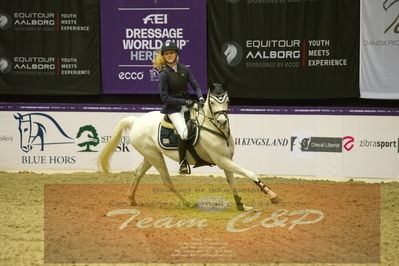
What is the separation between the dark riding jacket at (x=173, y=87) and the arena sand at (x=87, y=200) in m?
1.55

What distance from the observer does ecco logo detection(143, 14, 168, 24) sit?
1287 centimetres

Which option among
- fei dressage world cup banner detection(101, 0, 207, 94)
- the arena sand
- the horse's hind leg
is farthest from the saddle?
fei dressage world cup banner detection(101, 0, 207, 94)

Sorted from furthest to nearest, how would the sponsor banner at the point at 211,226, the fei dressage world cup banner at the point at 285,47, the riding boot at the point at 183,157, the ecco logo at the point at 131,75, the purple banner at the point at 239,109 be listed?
the ecco logo at the point at 131,75
the fei dressage world cup banner at the point at 285,47
the purple banner at the point at 239,109
the riding boot at the point at 183,157
the sponsor banner at the point at 211,226

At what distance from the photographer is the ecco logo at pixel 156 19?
12867mm

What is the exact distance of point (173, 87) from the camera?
906cm

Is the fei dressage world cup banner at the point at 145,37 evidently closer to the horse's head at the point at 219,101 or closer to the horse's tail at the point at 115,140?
the horse's tail at the point at 115,140

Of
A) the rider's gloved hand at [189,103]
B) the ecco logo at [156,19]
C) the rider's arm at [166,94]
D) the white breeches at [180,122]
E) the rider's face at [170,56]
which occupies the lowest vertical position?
the white breeches at [180,122]

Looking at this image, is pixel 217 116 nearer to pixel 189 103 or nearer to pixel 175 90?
pixel 189 103

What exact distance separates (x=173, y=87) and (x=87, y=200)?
2.52 metres

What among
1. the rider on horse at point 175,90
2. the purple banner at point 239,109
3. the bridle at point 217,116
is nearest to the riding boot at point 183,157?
the rider on horse at point 175,90

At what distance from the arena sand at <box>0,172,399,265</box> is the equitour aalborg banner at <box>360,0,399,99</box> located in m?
1.91

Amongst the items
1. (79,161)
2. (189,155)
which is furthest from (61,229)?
(79,161)

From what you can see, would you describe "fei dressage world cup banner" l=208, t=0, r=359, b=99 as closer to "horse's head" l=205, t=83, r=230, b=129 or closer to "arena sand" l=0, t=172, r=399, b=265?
"arena sand" l=0, t=172, r=399, b=265

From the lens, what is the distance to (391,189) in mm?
11047
